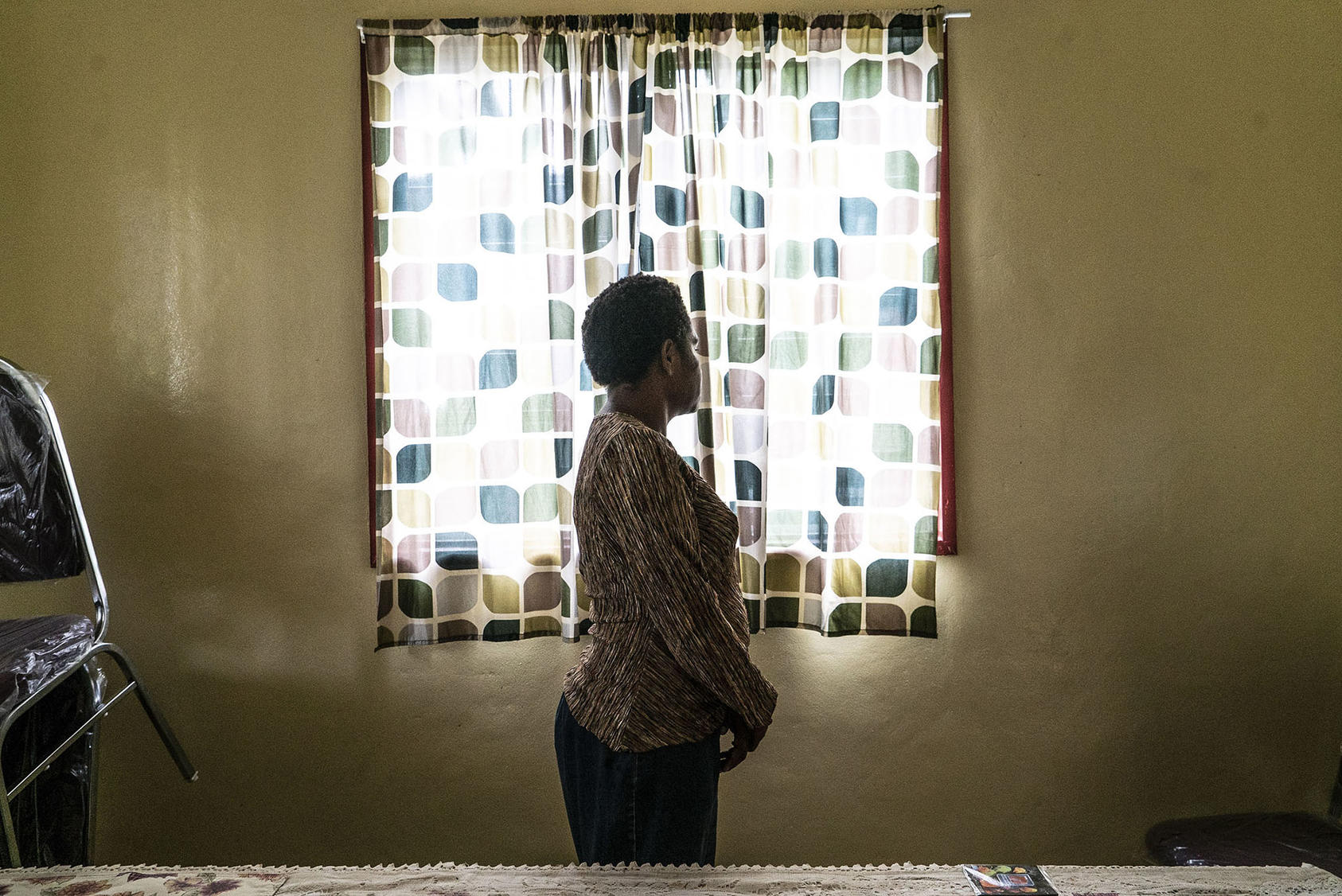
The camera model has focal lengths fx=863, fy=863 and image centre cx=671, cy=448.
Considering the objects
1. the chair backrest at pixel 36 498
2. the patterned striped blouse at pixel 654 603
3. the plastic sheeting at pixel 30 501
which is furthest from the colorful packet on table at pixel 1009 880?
the plastic sheeting at pixel 30 501

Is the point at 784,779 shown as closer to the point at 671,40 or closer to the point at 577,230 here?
the point at 577,230

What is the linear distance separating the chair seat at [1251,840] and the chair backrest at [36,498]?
8.15ft

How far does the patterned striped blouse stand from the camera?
1.31m

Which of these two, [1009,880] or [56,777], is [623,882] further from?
[56,777]

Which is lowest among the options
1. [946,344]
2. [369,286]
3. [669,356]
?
[669,356]

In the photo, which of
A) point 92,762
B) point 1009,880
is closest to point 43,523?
point 92,762

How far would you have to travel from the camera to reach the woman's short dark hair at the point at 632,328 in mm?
1455

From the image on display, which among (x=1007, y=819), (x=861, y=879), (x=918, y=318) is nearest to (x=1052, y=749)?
(x=1007, y=819)

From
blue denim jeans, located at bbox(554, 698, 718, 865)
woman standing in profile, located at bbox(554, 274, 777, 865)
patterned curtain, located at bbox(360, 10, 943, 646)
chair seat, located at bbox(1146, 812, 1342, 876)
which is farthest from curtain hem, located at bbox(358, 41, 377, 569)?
chair seat, located at bbox(1146, 812, 1342, 876)

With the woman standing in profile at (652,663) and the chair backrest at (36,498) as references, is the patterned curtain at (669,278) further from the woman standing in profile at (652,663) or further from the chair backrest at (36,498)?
the woman standing in profile at (652,663)

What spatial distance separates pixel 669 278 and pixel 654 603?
1.17 m

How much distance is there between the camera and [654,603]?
1312 mm

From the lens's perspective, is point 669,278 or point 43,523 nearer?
point 43,523

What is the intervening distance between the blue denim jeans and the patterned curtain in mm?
910
